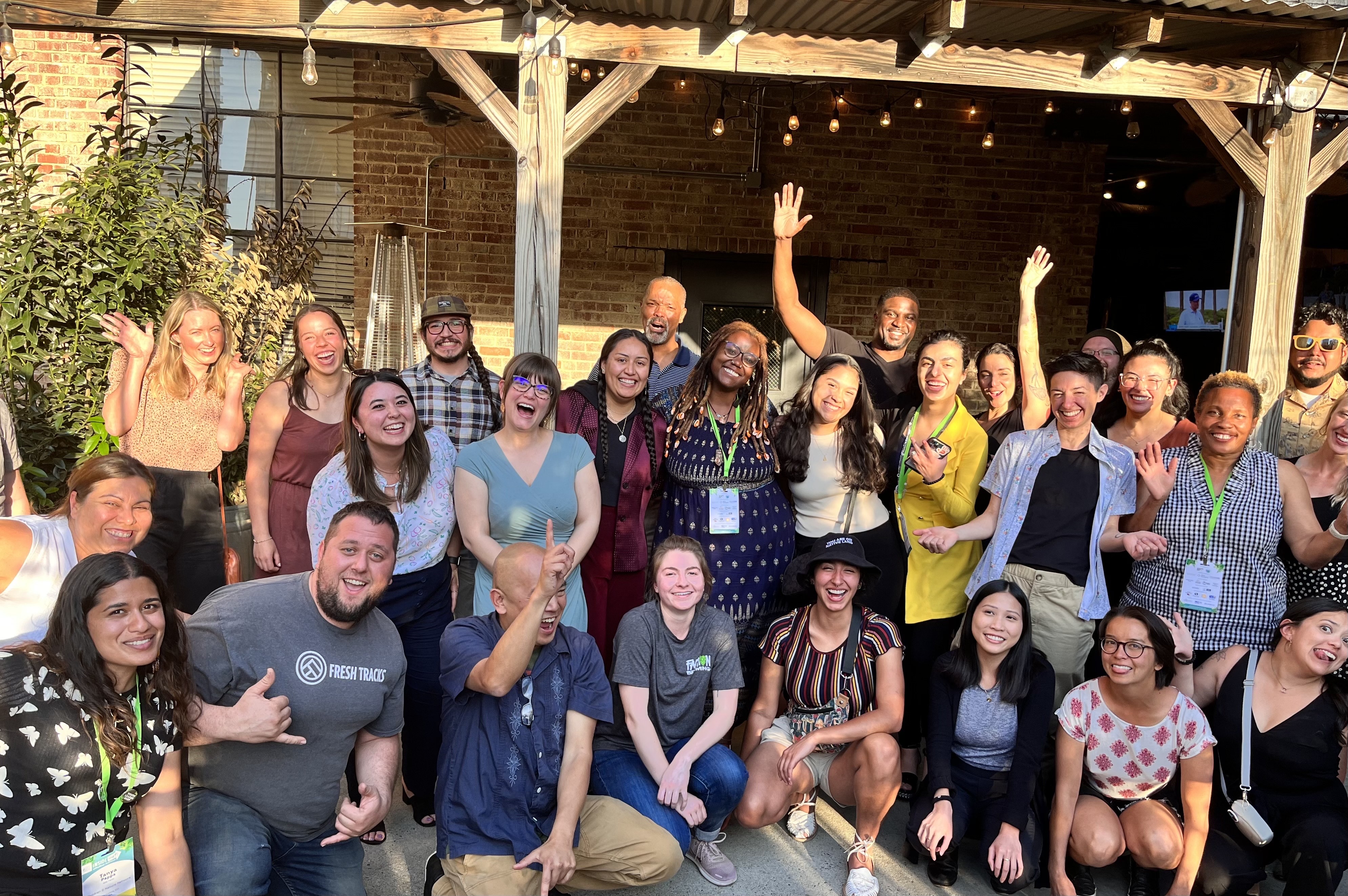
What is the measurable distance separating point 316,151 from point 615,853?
22.9 feet

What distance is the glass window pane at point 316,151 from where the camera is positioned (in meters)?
8.24

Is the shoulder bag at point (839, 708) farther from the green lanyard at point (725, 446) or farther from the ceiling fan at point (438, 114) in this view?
the ceiling fan at point (438, 114)

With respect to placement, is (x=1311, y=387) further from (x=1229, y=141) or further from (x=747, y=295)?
(x=747, y=295)

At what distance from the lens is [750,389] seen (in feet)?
13.4

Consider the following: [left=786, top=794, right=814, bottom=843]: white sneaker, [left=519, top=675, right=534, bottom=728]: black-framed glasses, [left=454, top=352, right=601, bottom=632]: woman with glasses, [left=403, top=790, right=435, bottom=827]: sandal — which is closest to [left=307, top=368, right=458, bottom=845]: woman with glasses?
[left=403, top=790, right=435, bottom=827]: sandal

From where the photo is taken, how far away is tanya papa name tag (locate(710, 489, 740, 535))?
3.91m

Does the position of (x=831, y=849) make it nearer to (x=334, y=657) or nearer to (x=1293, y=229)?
(x=334, y=657)

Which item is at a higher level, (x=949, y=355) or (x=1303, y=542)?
(x=949, y=355)

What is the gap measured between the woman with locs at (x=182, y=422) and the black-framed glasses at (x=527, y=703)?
5.50ft

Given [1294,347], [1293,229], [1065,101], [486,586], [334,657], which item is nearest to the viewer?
[334,657]

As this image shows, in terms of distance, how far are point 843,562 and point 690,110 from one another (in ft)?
17.1

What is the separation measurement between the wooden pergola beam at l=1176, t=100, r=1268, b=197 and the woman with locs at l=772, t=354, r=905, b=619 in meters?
2.42

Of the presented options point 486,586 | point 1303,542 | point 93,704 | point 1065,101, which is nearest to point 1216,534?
point 1303,542

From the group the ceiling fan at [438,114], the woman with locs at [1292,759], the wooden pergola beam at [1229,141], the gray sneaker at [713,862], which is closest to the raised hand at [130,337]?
the gray sneaker at [713,862]
